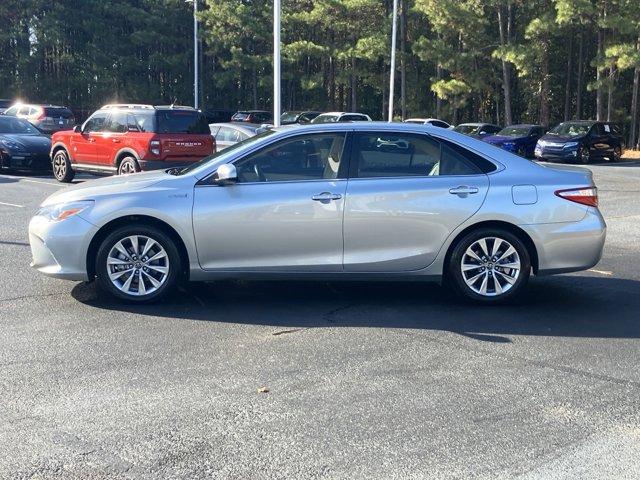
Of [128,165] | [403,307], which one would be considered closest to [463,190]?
[403,307]

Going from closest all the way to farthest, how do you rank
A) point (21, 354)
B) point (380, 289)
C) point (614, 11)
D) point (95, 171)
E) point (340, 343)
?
point (21, 354) → point (340, 343) → point (380, 289) → point (95, 171) → point (614, 11)

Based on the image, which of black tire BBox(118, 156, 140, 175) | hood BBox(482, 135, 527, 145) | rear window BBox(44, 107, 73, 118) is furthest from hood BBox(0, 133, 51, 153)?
hood BBox(482, 135, 527, 145)

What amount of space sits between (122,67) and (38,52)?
5.35 meters

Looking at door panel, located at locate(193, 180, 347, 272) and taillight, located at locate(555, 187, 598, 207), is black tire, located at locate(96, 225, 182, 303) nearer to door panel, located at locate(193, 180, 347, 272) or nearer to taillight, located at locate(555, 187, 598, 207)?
door panel, located at locate(193, 180, 347, 272)

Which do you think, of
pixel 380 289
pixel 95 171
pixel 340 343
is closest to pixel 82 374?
pixel 340 343

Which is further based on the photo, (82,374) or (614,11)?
(614,11)

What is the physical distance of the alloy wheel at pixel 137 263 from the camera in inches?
265

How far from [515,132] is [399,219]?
26.1m

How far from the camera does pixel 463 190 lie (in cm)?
682

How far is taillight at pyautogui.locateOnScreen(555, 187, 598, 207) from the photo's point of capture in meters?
6.89

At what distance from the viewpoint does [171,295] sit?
23.0 ft

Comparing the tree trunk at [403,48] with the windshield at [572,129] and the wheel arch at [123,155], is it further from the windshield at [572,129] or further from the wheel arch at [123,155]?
the wheel arch at [123,155]

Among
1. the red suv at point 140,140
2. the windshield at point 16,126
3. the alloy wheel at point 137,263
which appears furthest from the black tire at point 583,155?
the alloy wheel at point 137,263

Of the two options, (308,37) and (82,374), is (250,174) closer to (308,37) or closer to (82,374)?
(82,374)
